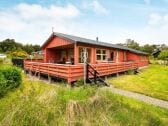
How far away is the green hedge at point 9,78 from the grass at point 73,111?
3025 mm

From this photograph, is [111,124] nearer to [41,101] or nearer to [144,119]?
[144,119]

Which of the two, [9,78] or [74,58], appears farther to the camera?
[74,58]

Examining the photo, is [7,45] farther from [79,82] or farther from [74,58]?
[79,82]

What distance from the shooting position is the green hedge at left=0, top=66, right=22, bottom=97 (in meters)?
8.91

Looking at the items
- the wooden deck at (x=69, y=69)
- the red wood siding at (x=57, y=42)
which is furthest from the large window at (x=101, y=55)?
the red wood siding at (x=57, y=42)

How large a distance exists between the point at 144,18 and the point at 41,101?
65.6 feet

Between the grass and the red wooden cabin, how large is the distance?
14.6 feet

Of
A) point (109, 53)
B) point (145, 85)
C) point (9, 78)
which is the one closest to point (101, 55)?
point (109, 53)

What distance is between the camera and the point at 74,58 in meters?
15.7

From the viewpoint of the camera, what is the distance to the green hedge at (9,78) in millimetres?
8906

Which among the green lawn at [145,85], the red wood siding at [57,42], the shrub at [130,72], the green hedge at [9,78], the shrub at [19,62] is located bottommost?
the green lawn at [145,85]

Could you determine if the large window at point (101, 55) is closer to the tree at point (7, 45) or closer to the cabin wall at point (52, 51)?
the cabin wall at point (52, 51)

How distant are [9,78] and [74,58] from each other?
6.78 m

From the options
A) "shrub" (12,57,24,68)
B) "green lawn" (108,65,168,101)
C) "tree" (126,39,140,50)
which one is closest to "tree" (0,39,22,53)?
"tree" (126,39,140,50)
